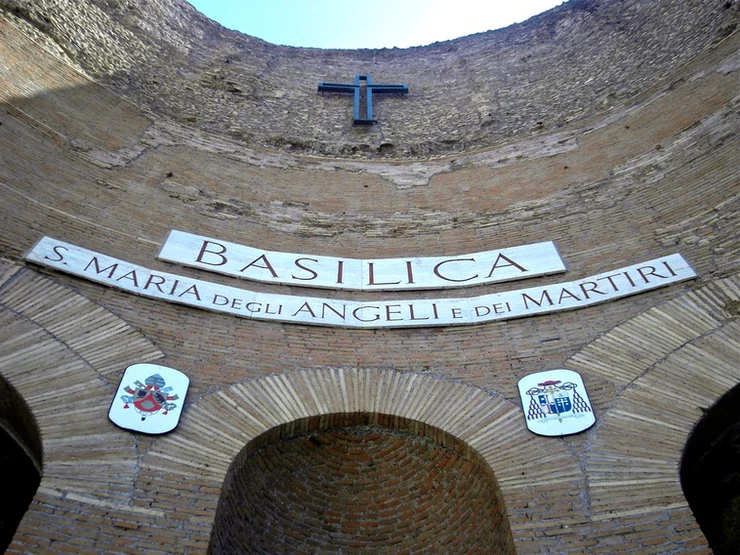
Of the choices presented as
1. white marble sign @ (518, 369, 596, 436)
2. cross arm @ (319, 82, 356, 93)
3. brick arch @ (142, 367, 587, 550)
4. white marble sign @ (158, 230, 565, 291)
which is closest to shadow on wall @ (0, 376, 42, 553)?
brick arch @ (142, 367, 587, 550)

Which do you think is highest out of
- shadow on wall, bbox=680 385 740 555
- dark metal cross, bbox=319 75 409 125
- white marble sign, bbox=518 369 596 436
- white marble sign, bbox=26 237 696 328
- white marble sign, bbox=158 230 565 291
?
dark metal cross, bbox=319 75 409 125

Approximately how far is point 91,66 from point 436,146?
14.9 feet

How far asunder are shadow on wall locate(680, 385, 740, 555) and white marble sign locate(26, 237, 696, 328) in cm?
125

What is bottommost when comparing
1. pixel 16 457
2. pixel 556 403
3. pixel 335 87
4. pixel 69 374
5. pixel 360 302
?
pixel 16 457

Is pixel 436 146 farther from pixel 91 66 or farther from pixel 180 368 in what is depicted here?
pixel 180 368

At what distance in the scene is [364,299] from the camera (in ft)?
20.4

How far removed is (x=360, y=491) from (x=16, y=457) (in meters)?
2.64

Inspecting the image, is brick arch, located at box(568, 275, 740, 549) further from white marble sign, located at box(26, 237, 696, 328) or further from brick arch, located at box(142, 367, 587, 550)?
white marble sign, located at box(26, 237, 696, 328)

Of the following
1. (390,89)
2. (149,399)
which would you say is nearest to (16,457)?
(149,399)

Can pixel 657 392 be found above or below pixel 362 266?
below

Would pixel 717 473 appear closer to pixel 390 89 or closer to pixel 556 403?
pixel 556 403

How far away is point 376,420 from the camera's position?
5.13 m

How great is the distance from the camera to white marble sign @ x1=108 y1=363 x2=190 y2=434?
4.60 meters

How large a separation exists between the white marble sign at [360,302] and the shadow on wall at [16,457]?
1.25 metres
